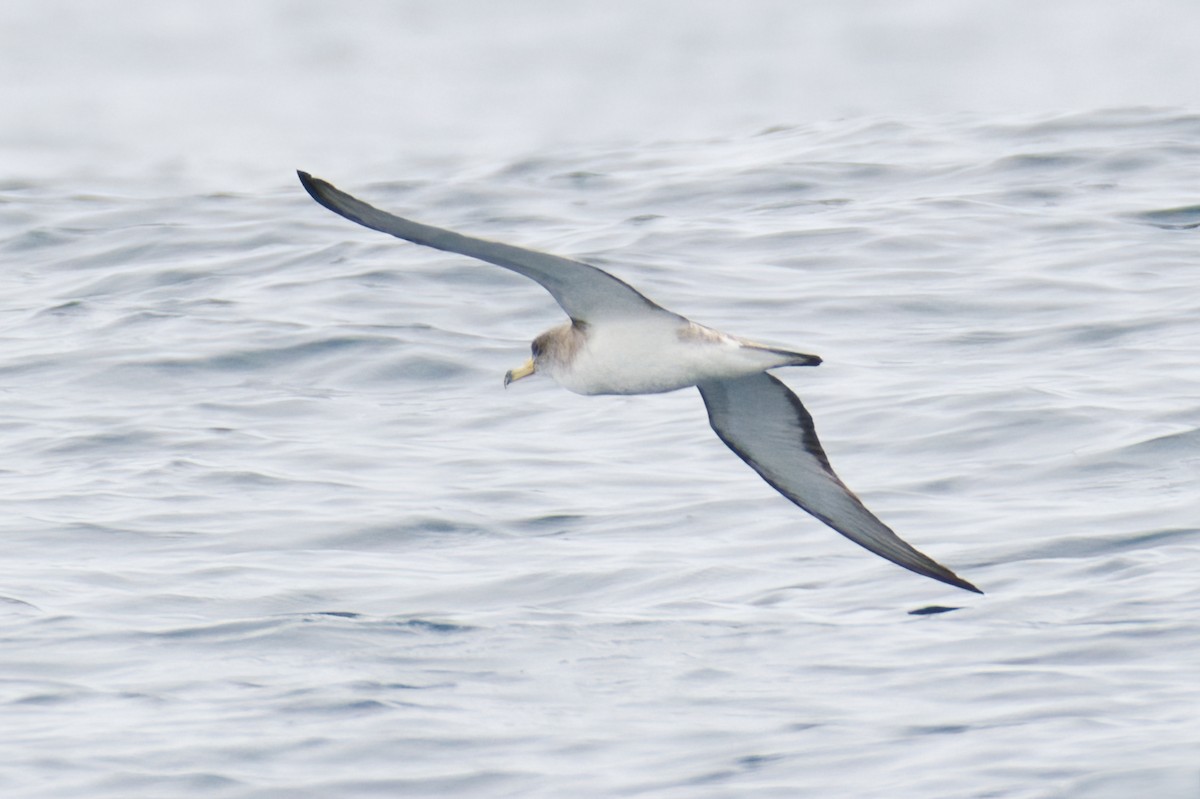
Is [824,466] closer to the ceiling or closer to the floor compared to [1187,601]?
closer to the ceiling

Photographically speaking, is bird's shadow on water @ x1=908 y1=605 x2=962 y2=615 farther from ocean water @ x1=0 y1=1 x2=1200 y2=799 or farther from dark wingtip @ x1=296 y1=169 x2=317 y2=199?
dark wingtip @ x1=296 y1=169 x2=317 y2=199

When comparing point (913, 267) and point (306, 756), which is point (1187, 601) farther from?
point (913, 267)

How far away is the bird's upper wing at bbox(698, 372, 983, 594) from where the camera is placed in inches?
331

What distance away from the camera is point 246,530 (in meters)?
10.3

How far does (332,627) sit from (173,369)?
4706 millimetres

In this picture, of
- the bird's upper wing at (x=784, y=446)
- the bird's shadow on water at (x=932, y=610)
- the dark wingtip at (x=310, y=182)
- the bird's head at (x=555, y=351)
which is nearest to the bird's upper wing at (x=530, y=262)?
the dark wingtip at (x=310, y=182)

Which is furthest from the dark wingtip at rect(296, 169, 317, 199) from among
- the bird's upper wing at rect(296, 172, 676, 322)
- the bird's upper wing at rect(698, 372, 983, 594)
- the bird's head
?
the bird's upper wing at rect(698, 372, 983, 594)

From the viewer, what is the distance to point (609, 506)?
34.3ft

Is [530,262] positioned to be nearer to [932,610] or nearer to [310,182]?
[310,182]

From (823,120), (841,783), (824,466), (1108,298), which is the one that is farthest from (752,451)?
(823,120)

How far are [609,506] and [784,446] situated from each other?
6.65ft

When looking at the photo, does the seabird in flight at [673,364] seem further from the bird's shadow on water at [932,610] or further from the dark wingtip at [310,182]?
the bird's shadow on water at [932,610]

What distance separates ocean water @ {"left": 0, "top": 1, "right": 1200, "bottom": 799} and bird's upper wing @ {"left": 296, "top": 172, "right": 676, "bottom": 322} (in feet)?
5.56

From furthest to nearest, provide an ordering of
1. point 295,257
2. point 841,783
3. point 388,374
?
1. point 295,257
2. point 388,374
3. point 841,783
